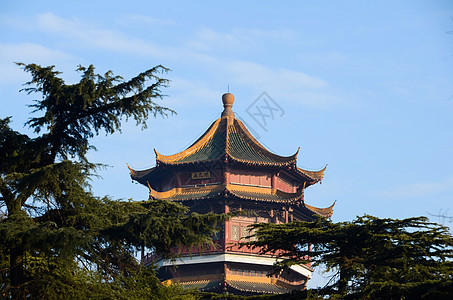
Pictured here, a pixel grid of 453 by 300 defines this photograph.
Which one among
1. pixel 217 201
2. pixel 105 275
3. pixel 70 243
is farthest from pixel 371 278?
pixel 217 201

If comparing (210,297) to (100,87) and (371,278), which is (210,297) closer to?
(371,278)

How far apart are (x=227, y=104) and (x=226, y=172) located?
5107mm

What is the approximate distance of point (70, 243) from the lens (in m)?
13.7

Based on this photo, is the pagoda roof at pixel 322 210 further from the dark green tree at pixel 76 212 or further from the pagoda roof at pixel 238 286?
the dark green tree at pixel 76 212

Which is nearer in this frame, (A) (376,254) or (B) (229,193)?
(A) (376,254)

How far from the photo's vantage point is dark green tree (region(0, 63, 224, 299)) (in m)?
14.6

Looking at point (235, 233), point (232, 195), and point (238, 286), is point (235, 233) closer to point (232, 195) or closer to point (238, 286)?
point (232, 195)

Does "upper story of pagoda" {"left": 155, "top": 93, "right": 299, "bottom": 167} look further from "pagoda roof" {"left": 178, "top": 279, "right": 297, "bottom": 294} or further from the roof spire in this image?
"pagoda roof" {"left": 178, "top": 279, "right": 297, "bottom": 294}

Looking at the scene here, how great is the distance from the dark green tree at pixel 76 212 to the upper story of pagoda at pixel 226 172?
20.5m

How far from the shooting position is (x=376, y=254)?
59.6ft

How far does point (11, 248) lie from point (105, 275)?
213 centimetres

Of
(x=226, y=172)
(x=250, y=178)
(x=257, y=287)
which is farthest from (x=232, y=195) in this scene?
(x=257, y=287)

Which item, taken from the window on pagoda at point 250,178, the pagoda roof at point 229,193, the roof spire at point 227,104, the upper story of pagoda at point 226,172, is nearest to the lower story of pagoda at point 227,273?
the pagoda roof at point 229,193

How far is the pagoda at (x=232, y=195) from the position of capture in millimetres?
36375
